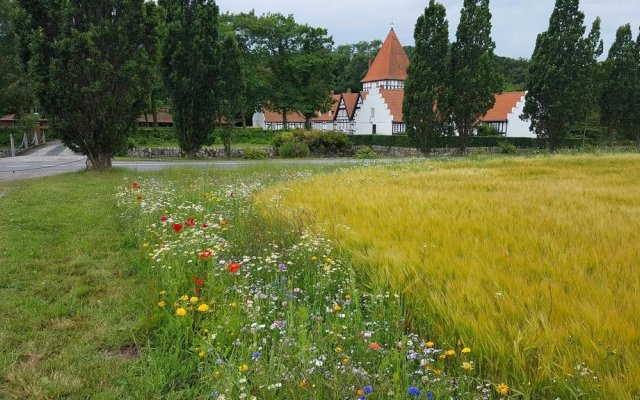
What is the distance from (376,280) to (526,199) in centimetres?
485

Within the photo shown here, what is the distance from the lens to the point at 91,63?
617 inches

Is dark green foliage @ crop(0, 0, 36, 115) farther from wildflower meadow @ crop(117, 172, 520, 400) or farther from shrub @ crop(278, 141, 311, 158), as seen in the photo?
wildflower meadow @ crop(117, 172, 520, 400)

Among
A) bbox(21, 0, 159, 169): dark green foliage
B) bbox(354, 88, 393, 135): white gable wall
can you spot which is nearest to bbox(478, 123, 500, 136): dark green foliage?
bbox(354, 88, 393, 135): white gable wall

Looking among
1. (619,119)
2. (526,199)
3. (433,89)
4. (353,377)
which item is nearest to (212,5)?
(433,89)

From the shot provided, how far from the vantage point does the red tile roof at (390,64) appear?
203 ft

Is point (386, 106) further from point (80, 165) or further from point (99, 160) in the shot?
point (99, 160)

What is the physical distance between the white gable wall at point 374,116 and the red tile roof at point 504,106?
11.6m

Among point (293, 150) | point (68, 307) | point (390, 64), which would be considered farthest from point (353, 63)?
point (68, 307)

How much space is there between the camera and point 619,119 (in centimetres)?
3897

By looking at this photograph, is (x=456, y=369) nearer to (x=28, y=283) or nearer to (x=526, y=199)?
(x=28, y=283)

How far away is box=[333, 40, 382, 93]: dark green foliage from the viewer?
83.8m

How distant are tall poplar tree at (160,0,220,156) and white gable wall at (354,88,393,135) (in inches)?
1371

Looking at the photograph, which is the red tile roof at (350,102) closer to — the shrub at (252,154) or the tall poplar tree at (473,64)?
the tall poplar tree at (473,64)

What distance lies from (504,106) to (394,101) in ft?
43.1
